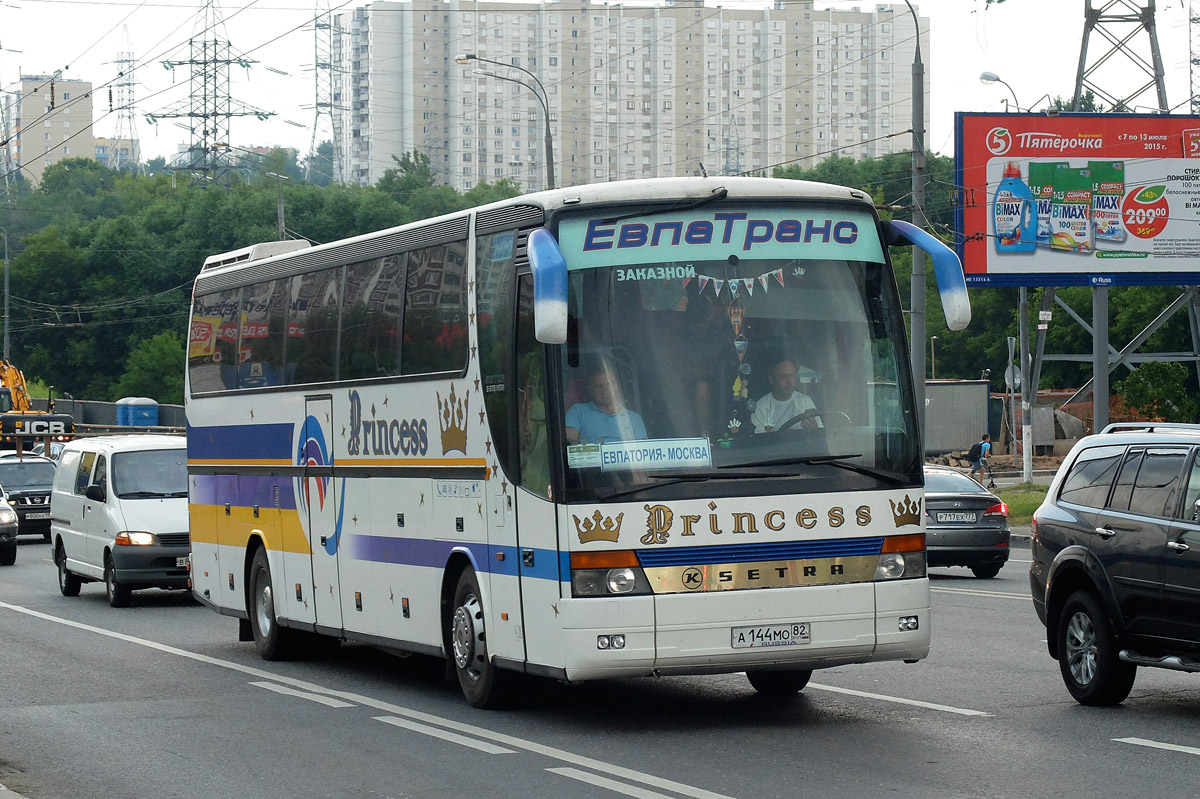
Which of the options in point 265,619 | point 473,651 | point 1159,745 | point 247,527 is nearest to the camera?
point 1159,745

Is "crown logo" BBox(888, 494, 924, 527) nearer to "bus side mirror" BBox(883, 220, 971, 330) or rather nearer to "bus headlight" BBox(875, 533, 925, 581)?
"bus headlight" BBox(875, 533, 925, 581)

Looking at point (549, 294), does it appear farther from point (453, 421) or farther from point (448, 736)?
point (448, 736)

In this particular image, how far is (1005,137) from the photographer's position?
36.2 meters

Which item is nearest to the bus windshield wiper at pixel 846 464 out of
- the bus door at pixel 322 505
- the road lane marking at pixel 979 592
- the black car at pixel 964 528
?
the bus door at pixel 322 505

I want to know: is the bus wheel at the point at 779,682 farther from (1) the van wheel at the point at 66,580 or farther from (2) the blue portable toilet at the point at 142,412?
(2) the blue portable toilet at the point at 142,412

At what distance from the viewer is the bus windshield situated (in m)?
9.77

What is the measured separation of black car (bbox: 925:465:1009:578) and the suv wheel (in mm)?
10943

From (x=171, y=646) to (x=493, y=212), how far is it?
7061mm

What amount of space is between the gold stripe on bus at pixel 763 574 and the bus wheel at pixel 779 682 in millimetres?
1642

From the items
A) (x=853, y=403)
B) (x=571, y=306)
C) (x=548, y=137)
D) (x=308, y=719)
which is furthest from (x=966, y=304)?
(x=548, y=137)

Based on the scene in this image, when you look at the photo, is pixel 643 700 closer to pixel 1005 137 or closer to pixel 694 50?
pixel 1005 137

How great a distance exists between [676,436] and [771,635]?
1.23 metres

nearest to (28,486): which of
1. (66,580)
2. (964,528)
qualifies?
(66,580)

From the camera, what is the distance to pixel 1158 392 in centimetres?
3972
